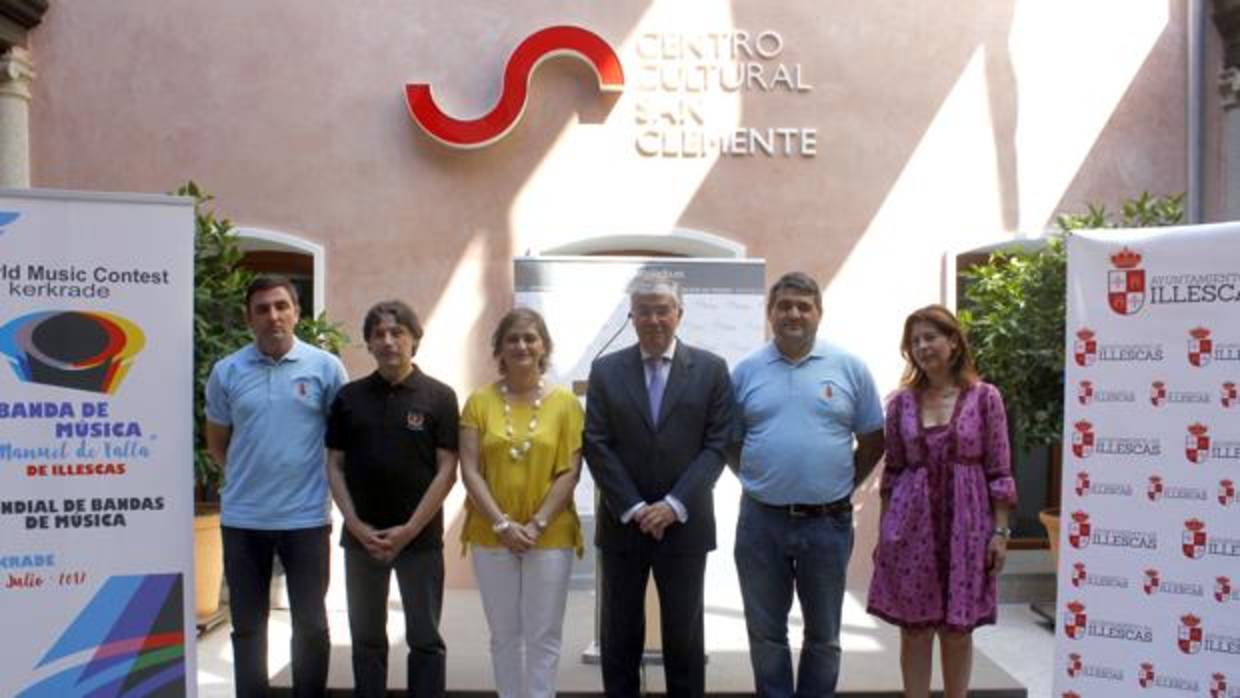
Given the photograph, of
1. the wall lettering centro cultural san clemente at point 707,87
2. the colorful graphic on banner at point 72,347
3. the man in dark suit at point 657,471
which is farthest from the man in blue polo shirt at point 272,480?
the wall lettering centro cultural san clemente at point 707,87

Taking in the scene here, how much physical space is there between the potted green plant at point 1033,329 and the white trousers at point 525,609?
3165mm

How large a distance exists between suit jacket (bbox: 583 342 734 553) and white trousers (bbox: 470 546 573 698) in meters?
0.23

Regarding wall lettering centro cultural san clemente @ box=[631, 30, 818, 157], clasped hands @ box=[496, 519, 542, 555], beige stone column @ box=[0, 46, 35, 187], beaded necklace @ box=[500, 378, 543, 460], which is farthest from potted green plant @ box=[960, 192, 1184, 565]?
beige stone column @ box=[0, 46, 35, 187]

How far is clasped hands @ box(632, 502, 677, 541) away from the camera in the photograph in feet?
12.5

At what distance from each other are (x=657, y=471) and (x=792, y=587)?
0.67m

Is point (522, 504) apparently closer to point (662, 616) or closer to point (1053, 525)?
point (662, 616)

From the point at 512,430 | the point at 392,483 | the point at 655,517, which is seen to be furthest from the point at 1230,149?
the point at 392,483

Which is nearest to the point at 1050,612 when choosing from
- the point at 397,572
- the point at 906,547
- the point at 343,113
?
the point at 906,547

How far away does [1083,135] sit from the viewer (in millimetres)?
7043

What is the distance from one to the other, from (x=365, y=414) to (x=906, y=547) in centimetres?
188

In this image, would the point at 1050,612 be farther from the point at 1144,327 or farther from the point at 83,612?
the point at 83,612

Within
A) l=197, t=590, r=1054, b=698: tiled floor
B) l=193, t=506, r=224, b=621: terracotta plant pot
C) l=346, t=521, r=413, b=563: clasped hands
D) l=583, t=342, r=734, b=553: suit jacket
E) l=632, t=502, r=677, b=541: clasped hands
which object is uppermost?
l=583, t=342, r=734, b=553: suit jacket

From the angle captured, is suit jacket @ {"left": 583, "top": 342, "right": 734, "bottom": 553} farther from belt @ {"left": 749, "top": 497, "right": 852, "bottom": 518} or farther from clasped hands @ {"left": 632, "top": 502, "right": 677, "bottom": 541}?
belt @ {"left": 749, "top": 497, "right": 852, "bottom": 518}

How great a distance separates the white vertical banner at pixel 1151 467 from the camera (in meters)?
3.36
